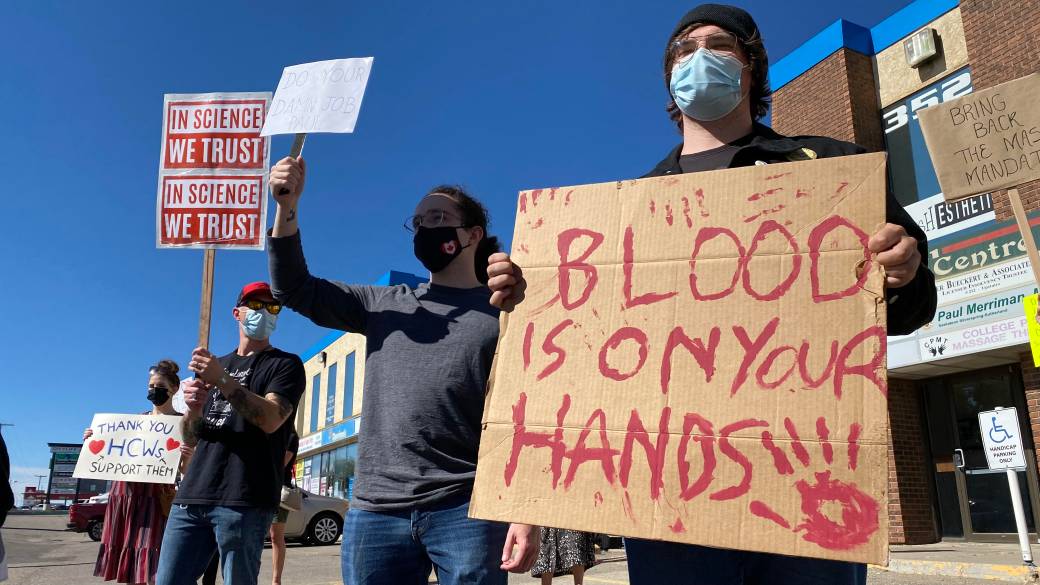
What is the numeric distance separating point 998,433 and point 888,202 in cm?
752

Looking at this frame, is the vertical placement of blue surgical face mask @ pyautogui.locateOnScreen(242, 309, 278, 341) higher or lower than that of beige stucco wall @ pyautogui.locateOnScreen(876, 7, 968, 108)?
lower

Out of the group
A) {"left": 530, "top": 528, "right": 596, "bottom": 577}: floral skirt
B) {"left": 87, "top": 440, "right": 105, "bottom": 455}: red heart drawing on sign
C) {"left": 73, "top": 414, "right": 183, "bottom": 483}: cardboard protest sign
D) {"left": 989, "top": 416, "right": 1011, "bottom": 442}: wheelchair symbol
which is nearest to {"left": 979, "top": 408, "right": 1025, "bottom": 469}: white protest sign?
{"left": 989, "top": 416, "right": 1011, "bottom": 442}: wheelchair symbol

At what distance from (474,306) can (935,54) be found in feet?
39.6

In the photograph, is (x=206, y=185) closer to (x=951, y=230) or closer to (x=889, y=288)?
(x=889, y=288)

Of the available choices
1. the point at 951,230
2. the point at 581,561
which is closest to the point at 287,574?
the point at 581,561

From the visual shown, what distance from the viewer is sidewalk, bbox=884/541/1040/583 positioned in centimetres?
702

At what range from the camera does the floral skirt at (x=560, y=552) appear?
5508mm

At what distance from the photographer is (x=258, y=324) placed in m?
4.01

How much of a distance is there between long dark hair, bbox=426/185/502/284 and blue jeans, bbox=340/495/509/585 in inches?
37.5

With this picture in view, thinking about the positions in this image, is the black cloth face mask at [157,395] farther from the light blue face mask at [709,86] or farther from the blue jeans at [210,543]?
the light blue face mask at [709,86]

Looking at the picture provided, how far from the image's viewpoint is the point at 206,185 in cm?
372

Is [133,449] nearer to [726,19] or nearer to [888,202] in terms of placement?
[726,19]

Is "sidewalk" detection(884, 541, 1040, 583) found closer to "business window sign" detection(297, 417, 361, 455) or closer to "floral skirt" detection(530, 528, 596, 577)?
"floral skirt" detection(530, 528, 596, 577)

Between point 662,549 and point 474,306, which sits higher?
point 474,306
